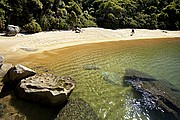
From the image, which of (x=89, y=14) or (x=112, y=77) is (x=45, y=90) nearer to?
(x=112, y=77)

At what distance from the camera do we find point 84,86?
41.7 feet

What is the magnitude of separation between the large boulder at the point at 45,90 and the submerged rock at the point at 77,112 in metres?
0.52

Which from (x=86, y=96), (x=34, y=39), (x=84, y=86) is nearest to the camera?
(x=86, y=96)

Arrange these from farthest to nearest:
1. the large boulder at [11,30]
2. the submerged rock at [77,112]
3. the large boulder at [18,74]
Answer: the large boulder at [11,30] < the large boulder at [18,74] < the submerged rock at [77,112]

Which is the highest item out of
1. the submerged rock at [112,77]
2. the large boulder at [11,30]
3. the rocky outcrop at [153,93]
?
the large boulder at [11,30]

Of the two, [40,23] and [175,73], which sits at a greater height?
[40,23]

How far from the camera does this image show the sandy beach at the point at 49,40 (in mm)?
21612

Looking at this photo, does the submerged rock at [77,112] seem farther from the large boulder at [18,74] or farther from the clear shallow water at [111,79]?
the large boulder at [18,74]

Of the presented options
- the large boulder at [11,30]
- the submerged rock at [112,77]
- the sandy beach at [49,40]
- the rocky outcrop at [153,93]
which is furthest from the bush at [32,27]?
the rocky outcrop at [153,93]

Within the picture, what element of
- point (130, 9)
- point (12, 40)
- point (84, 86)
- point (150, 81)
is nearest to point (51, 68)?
point (84, 86)

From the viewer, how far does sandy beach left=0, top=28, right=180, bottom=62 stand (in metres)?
21.6

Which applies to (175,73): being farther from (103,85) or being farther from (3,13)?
(3,13)

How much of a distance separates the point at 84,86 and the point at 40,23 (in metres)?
23.6

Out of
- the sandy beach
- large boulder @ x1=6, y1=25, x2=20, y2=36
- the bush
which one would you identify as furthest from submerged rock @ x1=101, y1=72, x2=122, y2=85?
the bush
